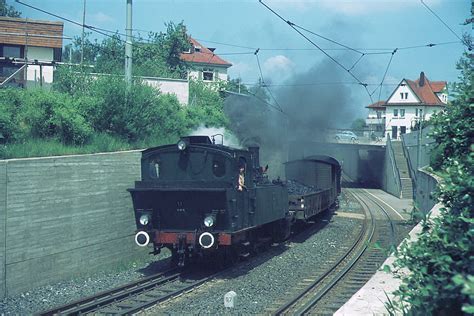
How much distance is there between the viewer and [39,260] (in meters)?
10.6

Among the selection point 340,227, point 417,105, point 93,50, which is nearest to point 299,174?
point 340,227

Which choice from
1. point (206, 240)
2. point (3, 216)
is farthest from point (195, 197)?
point (3, 216)

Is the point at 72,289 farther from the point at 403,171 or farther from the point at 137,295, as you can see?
the point at 403,171

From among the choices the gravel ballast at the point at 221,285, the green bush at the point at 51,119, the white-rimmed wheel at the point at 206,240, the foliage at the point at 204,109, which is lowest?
the gravel ballast at the point at 221,285

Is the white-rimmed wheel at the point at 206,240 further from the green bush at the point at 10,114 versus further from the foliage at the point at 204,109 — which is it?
the foliage at the point at 204,109

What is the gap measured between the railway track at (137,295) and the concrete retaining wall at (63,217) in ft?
5.11

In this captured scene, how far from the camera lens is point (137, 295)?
1030cm

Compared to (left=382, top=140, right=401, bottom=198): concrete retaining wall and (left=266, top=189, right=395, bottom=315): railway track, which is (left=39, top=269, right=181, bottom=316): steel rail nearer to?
(left=266, top=189, right=395, bottom=315): railway track

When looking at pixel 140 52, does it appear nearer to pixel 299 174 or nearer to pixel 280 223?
pixel 299 174

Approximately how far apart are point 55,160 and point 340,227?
12807 mm

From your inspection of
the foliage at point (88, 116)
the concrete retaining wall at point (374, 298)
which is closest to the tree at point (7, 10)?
the foliage at point (88, 116)

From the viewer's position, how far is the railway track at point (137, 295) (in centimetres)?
903

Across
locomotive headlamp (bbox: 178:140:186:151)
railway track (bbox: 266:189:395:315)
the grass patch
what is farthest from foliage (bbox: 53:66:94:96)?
railway track (bbox: 266:189:395:315)

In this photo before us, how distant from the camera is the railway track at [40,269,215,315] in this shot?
9031 mm
